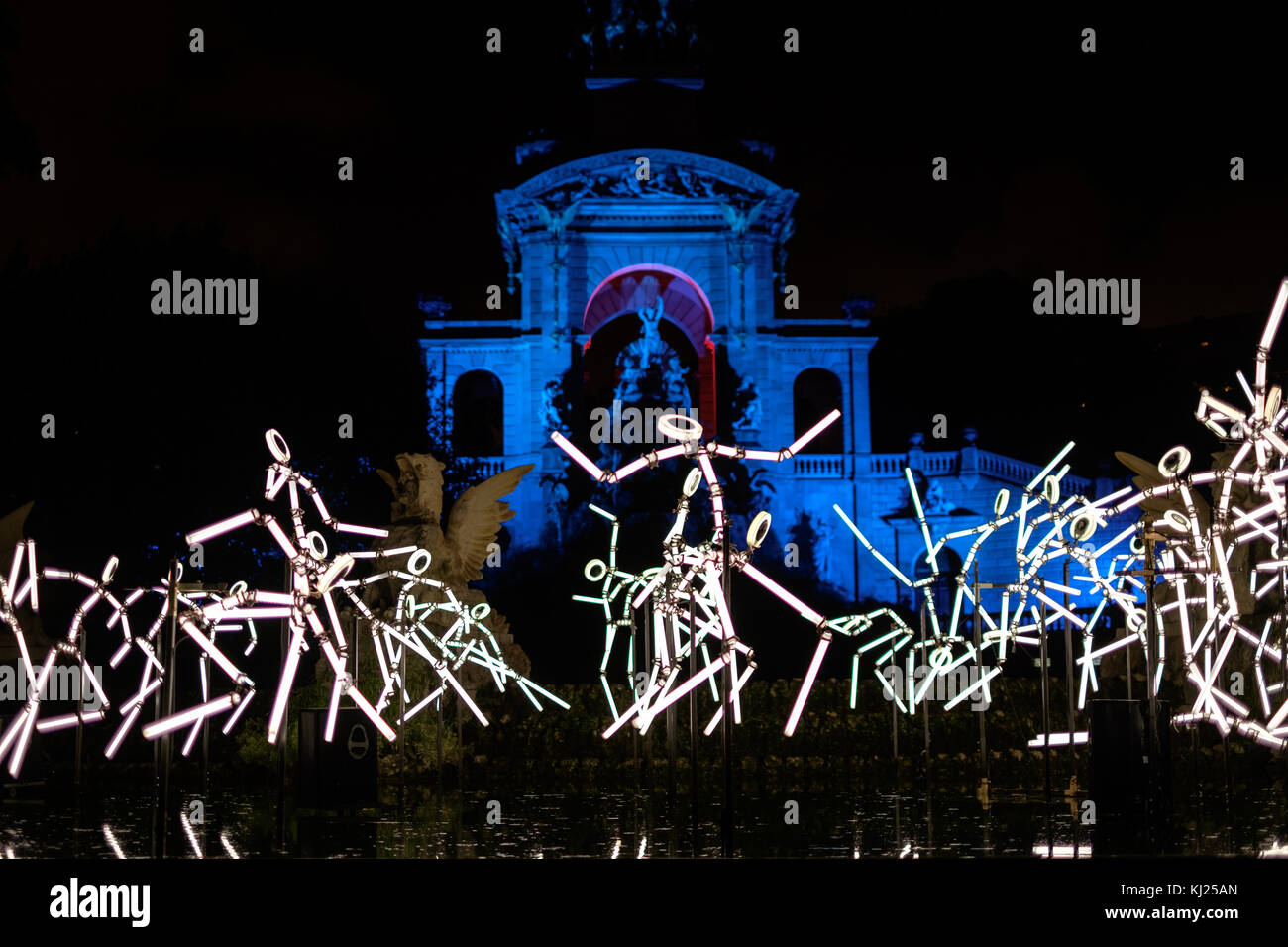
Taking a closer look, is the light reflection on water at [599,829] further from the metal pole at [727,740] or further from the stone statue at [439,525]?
the stone statue at [439,525]

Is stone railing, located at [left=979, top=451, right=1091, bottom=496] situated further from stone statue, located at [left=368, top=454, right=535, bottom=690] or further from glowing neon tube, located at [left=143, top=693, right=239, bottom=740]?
glowing neon tube, located at [left=143, top=693, right=239, bottom=740]

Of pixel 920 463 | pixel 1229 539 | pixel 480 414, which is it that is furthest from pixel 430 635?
pixel 480 414

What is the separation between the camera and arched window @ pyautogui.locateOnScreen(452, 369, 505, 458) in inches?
2359

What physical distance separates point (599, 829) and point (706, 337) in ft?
150

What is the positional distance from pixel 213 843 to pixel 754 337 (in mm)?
46117

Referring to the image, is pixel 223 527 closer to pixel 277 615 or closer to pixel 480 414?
pixel 277 615

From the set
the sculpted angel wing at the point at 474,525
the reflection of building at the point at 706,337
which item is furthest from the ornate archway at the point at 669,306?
the sculpted angel wing at the point at 474,525

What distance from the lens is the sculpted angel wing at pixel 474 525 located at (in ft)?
78.6

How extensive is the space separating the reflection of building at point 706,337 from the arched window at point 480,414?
0.21 m

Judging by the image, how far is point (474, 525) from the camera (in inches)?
949

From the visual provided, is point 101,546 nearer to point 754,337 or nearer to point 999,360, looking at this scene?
point 754,337

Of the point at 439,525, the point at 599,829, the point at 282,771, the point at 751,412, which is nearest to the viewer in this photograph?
the point at 282,771

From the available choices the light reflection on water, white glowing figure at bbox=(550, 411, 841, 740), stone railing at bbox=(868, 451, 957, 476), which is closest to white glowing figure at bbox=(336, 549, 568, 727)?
the light reflection on water

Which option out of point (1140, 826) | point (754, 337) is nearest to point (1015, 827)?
point (1140, 826)
